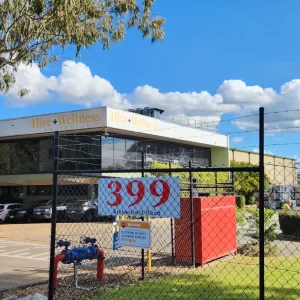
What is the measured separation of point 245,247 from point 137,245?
19.8 feet

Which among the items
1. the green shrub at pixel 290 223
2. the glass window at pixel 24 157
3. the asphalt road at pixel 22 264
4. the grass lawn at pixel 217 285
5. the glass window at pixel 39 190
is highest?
the glass window at pixel 24 157

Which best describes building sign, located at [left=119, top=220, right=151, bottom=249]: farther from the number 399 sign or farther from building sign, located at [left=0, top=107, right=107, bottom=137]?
building sign, located at [left=0, top=107, right=107, bottom=137]

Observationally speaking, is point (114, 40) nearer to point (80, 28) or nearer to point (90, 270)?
point (80, 28)

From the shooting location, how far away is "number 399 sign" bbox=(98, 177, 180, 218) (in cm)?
515

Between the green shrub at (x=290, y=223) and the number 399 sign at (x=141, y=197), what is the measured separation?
11450mm

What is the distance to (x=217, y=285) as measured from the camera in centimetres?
692

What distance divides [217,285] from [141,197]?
8.43ft

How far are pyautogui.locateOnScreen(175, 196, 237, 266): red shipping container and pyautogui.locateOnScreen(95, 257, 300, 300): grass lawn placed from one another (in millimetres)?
453

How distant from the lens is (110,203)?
18.4 ft

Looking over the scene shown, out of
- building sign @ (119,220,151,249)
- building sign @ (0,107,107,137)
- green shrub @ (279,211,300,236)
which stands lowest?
green shrub @ (279,211,300,236)

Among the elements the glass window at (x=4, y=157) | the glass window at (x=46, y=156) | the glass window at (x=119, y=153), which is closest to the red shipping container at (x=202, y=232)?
the glass window at (x=119, y=153)

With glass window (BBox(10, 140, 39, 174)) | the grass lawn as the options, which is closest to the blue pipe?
the grass lawn

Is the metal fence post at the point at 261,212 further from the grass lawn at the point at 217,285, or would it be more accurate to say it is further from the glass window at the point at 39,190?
the glass window at the point at 39,190

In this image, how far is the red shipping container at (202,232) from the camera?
8.95 m
